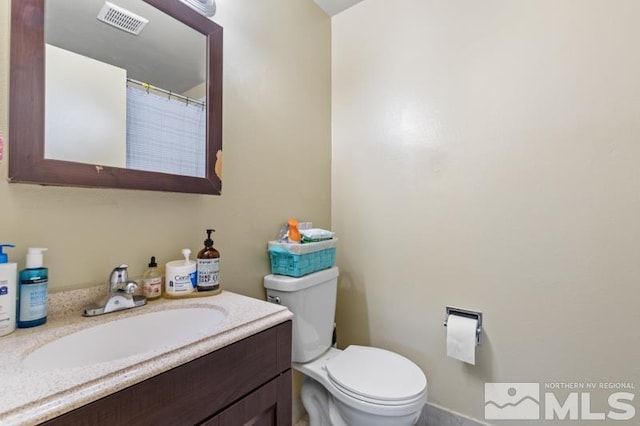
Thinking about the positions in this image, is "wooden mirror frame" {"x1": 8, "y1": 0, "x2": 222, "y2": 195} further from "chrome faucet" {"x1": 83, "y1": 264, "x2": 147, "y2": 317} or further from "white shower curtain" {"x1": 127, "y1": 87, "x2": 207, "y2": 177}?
"chrome faucet" {"x1": 83, "y1": 264, "x2": 147, "y2": 317}

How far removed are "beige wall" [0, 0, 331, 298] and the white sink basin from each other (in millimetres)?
182

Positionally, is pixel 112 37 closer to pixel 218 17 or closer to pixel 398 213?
pixel 218 17

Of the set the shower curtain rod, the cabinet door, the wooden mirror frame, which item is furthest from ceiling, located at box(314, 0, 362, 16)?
the cabinet door

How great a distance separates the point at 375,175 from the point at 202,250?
1037mm

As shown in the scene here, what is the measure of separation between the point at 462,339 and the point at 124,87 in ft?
5.41

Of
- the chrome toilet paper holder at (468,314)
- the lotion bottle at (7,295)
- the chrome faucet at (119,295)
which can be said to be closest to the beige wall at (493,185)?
the chrome toilet paper holder at (468,314)

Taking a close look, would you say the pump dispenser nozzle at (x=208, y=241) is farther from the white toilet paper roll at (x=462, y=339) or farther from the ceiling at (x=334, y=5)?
the ceiling at (x=334, y=5)

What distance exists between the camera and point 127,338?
0.79 meters

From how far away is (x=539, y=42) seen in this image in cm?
124

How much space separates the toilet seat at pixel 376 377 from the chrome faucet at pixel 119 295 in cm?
82

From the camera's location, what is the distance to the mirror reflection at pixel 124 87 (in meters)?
0.77

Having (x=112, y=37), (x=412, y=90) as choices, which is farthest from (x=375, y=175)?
(x=112, y=37)

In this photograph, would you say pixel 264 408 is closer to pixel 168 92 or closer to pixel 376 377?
pixel 376 377

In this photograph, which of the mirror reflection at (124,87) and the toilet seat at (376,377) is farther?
the toilet seat at (376,377)
